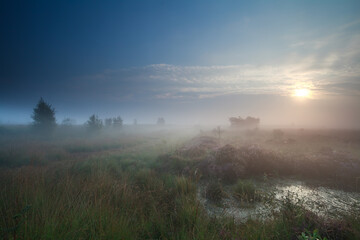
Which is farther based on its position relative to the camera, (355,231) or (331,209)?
(331,209)

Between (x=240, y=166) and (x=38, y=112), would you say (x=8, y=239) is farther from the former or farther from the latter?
(x=38, y=112)

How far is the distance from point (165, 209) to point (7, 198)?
13.5ft

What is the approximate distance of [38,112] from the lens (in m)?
25.9

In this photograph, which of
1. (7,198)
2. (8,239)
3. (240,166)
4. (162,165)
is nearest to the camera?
(8,239)

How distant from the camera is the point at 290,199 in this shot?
4863mm

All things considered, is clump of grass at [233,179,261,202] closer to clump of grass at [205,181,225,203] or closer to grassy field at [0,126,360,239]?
grassy field at [0,126,360,239]

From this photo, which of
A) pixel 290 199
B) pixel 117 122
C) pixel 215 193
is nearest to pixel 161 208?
pixel 215 193

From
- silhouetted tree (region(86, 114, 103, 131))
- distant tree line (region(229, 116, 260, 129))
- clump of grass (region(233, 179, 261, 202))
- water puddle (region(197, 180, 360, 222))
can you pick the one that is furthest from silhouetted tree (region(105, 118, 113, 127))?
clump of grass (region(233, 179, 261, 202))

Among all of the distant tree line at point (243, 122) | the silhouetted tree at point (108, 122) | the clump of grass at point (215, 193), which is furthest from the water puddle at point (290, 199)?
the silhouetted tree at point (108, 122)

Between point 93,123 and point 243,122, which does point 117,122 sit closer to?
point 93,123

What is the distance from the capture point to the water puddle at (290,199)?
4.11 m

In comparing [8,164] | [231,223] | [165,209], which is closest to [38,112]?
[8,164]

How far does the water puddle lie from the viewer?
13.5 feet

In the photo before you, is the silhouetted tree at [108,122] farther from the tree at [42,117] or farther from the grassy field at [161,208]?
the grassy field at [161,208]
